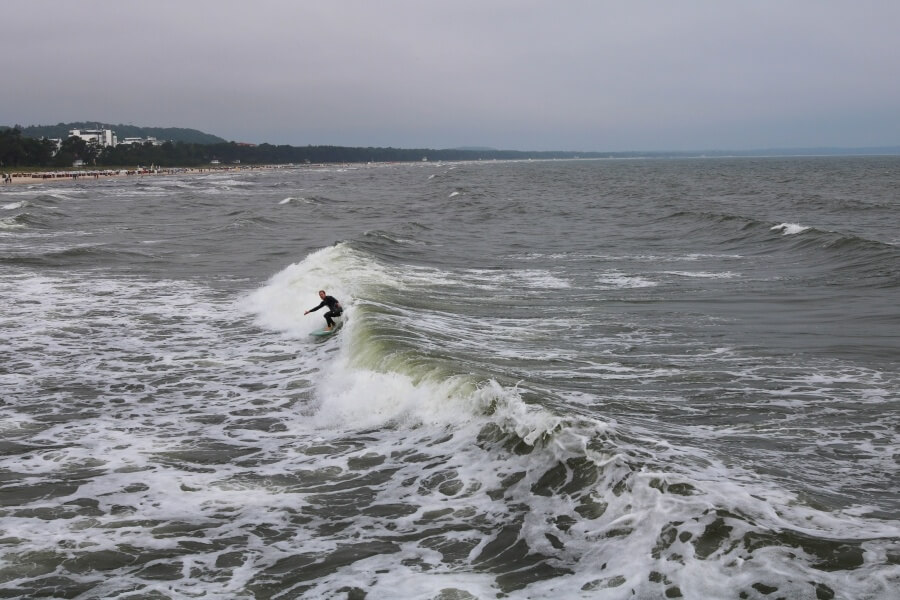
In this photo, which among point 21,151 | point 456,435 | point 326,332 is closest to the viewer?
point 456,435

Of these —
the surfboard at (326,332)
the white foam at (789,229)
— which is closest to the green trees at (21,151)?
the white foam at (789,229)

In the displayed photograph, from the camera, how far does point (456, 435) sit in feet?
37.7

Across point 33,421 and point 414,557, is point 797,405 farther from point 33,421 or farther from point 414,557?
point 33,421

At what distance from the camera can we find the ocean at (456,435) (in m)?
7.60

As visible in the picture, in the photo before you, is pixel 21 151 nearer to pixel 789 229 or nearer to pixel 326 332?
pixel 789 229

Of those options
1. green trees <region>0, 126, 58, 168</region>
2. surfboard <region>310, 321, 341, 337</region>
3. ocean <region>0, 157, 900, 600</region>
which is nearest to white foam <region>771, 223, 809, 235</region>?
ocean <region>0, 157, 900, 600</region>

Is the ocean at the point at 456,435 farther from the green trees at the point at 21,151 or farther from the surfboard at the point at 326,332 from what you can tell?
the green trees at the point at 21,151

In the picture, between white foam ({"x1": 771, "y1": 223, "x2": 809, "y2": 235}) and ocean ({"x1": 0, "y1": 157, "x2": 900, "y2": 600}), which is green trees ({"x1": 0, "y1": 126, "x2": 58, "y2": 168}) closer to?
ocean ({"x1": 0, "y1": 157, "x2": 900, "y2": 600})

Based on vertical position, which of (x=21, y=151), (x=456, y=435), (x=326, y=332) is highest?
(x=21, y=151)

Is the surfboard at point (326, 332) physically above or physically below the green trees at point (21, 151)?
below

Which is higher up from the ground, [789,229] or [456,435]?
[789,229]

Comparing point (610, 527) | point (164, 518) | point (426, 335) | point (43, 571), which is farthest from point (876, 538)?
point (426, 335)

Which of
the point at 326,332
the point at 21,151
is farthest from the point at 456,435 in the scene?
the point at 21,151

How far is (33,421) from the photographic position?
12.3 m
